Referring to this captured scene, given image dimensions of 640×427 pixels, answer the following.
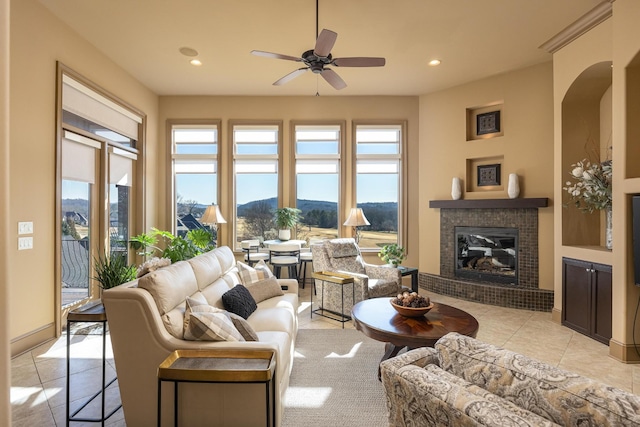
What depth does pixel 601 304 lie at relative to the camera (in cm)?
344

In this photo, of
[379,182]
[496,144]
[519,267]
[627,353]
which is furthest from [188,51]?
[627,353]

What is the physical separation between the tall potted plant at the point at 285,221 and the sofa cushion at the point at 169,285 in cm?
323

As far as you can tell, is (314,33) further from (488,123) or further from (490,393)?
(490,393)

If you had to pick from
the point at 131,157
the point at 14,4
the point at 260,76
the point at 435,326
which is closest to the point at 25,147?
the point at 14,4

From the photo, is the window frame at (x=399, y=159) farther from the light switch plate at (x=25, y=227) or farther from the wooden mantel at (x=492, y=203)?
the light switch plate at (x=25, y=227)

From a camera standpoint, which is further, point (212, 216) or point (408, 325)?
point (212, 216)

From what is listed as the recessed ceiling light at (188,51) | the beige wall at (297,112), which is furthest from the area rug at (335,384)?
the recessed ceiling light at (188,51)

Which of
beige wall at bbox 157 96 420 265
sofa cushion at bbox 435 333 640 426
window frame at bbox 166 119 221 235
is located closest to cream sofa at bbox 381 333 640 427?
sofa cushion at bbox 435 333 640 426

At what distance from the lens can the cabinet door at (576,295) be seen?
361 centimetres

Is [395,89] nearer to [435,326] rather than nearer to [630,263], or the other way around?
[630,263]

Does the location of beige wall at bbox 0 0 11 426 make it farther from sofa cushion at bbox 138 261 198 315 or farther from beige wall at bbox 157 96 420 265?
beige wall at bbox 157 96 420 265

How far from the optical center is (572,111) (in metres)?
4.07

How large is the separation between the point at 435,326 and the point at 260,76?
4350 millimetres

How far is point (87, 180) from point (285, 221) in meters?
2.86
